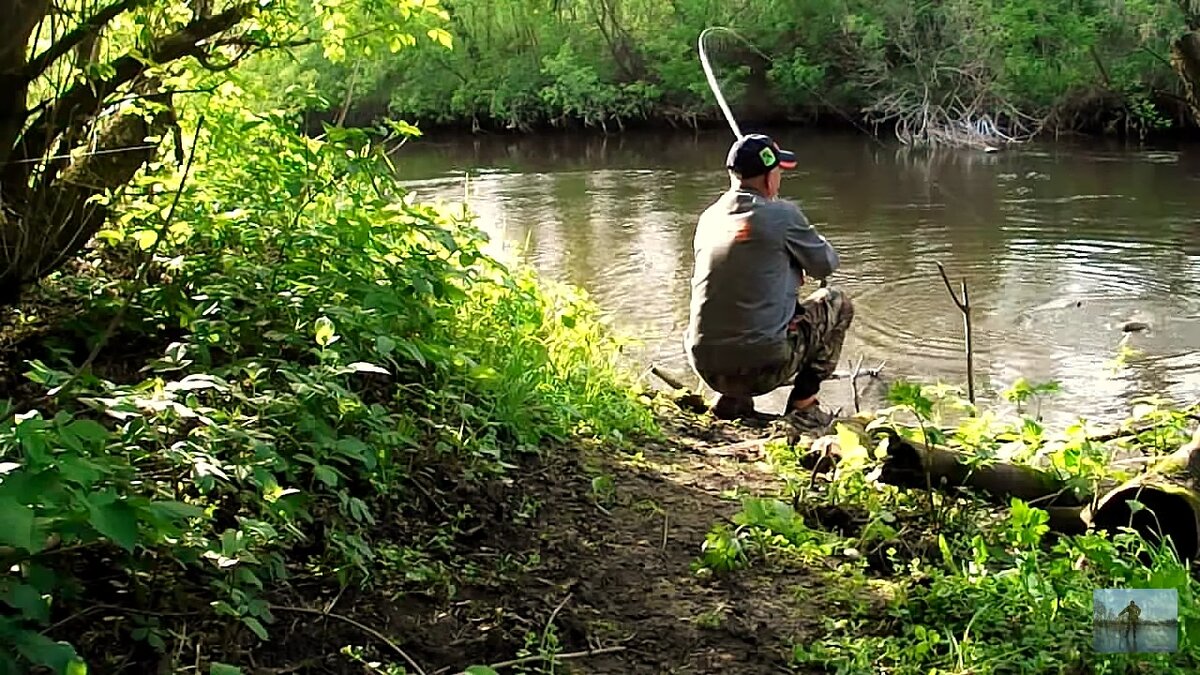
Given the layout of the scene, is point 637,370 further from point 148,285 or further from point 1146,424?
point 148,285

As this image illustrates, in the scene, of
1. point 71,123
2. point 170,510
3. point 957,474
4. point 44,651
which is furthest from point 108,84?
point 957,474

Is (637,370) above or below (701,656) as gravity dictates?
below

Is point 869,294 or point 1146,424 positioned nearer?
point 1146,424

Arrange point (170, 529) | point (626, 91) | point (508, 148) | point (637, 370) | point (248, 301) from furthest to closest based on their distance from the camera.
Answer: point (626, 91), point (508, 148), point (637, 370), point (248, 301), point (170, 529)

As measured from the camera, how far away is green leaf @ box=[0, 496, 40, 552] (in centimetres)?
167

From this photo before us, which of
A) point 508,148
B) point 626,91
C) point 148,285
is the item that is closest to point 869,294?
point 148,285

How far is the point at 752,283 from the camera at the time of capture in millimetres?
5629

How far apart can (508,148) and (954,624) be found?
24492mm

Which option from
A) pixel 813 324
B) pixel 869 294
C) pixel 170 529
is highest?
pixel 170 529

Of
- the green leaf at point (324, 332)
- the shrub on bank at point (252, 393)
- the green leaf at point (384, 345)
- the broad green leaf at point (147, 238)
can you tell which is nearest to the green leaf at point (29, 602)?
the shrub on bank at point (252, 393)

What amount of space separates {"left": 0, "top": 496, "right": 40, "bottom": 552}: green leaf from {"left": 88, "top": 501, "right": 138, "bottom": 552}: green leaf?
0.34ft

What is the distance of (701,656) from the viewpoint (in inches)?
107

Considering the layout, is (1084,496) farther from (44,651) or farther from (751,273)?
(44,651)

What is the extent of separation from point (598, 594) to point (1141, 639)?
3.90 feet
